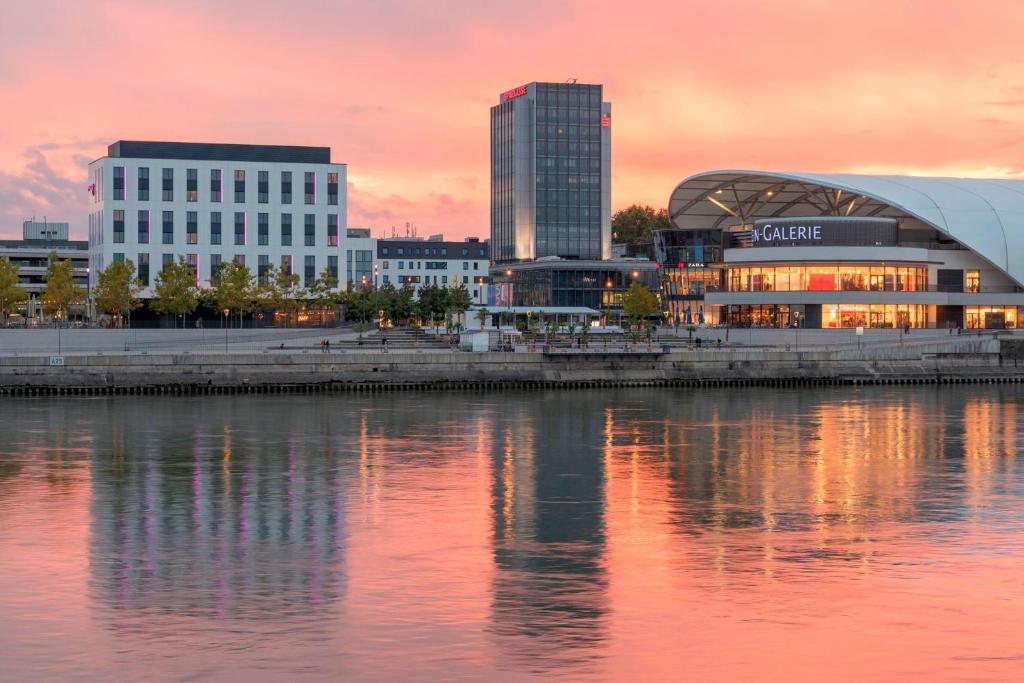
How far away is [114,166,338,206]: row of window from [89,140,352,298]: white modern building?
0.35 ft

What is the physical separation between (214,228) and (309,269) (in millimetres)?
11049

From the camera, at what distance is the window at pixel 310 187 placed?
145500 millimetres

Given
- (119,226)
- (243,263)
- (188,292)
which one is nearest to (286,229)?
(243,263)

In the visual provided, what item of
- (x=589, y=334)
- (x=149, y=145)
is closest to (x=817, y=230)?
(x=589, y=334)

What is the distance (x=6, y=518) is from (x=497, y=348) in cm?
7549

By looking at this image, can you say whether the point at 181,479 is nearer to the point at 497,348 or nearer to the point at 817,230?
the point at 497,348

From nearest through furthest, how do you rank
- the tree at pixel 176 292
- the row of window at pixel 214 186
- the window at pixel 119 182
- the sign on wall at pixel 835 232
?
1. the tree at pixel 176 292
2. the window at pixel 119 182
3. the row of window at pixel 214 186
4. the sign on wall at pixel 835 232

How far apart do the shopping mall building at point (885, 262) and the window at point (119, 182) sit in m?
68.7

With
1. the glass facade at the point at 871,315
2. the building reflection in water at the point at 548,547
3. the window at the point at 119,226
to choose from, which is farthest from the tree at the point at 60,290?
the building reflection in water at the point at 548,547

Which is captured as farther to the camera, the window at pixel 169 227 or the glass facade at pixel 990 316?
the glass facade at pixel 990 316

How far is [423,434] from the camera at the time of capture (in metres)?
67.9

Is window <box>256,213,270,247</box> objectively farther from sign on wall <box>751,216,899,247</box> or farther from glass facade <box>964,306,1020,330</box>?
glass facade <box>964,306,1020,330</box>

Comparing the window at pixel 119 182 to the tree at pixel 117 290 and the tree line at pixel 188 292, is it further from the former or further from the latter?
the tree at pixel 117 290

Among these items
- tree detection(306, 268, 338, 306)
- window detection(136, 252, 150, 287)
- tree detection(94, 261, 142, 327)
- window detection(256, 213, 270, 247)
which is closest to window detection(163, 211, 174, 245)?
window detection(136, 252, 150, 287)
